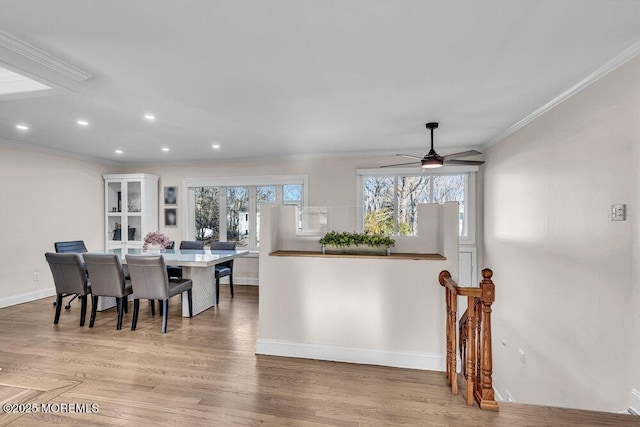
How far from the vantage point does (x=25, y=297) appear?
16.6 ft

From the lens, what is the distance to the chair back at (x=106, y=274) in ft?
12.3

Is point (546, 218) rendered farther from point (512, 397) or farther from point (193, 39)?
point (193, 39)

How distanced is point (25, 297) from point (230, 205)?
353 cm

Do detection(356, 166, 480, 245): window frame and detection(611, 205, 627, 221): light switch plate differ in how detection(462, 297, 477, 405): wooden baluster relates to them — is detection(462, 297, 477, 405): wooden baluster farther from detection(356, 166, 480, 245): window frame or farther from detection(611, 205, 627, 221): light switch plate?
detection(356, 166, 480, 245): window frame

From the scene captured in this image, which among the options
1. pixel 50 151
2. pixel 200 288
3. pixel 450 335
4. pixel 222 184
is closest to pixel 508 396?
pixel 450 335

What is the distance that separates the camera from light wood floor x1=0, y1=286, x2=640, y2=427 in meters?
2.13

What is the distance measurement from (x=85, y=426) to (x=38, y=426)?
11.9 inches

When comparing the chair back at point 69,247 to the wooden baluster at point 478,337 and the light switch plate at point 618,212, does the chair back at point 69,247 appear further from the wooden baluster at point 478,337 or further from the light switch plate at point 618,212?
the light switch plate at point 618,212

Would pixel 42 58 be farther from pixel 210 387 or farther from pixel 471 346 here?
pixel 471 346

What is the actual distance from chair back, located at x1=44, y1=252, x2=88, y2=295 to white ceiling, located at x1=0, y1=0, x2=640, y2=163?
1653 mm

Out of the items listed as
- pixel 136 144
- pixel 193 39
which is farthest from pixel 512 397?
pixel 136 144

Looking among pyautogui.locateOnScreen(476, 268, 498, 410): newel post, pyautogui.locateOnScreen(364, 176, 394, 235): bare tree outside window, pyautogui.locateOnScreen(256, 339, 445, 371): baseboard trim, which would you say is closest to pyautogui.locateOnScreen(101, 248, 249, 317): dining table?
pyautogui.locateOnScreen(256, 339, 445, 371): baseboard trim

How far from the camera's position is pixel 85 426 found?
2.08m

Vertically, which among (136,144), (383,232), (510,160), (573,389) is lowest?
(573,389)
